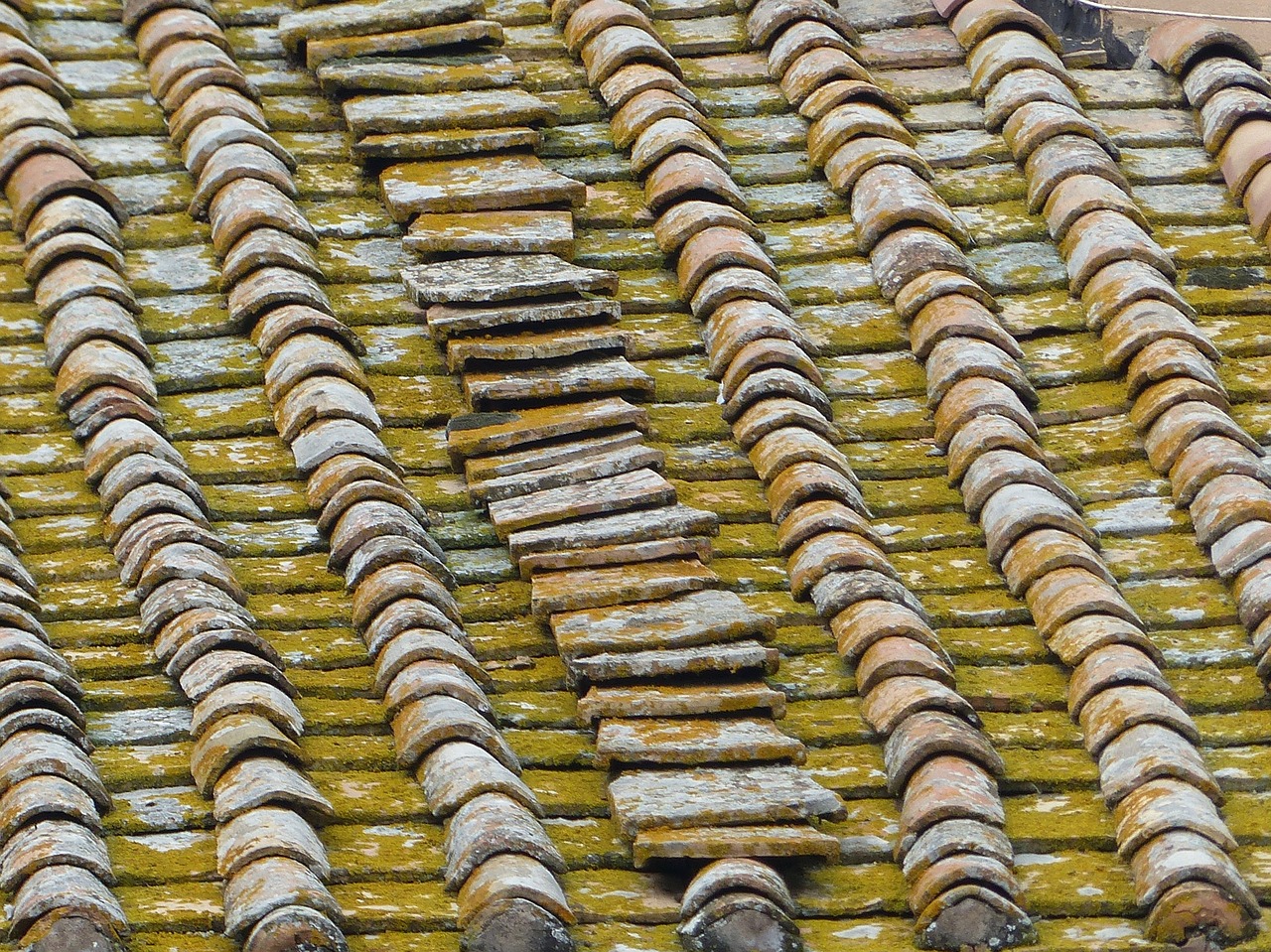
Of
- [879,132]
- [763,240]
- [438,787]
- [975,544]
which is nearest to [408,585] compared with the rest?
[438,787]

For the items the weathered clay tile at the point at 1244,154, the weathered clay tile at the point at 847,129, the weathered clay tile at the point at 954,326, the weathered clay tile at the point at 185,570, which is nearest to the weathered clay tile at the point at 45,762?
the weathered clay tile at the point at 185,570

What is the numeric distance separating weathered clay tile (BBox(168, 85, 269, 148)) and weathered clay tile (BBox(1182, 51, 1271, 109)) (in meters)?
3.29

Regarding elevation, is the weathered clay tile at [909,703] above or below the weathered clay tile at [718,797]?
above

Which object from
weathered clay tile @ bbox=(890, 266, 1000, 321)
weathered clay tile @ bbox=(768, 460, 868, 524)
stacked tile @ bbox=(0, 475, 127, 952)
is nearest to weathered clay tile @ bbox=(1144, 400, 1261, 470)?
weathered clay tile @ bbox=(890, 266, 1000, 321)

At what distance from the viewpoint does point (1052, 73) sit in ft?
26.6

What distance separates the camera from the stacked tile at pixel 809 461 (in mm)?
5195

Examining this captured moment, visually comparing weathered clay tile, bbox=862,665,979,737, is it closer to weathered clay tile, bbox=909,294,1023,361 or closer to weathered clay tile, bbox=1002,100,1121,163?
weathered clay tile, bbox=909,294,1023,361

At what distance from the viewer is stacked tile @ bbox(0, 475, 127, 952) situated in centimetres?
471

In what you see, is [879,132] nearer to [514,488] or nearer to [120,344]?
[514,488]

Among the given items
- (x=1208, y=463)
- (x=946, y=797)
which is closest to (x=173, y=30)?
(x=1208, y=463)

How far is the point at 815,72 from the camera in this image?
796cm

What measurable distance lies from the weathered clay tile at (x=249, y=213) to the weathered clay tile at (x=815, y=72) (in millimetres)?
1827

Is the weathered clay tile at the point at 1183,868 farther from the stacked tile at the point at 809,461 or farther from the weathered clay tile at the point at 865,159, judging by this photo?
the weathered clay tile at the point at 865,159

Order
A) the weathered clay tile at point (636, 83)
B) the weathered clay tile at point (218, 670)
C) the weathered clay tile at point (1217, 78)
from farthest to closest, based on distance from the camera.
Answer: the weathered clay tile at point (1217, 78)
the weathered clay tile at point (636, 83)
the weathered clay tile at point (218, 670)
